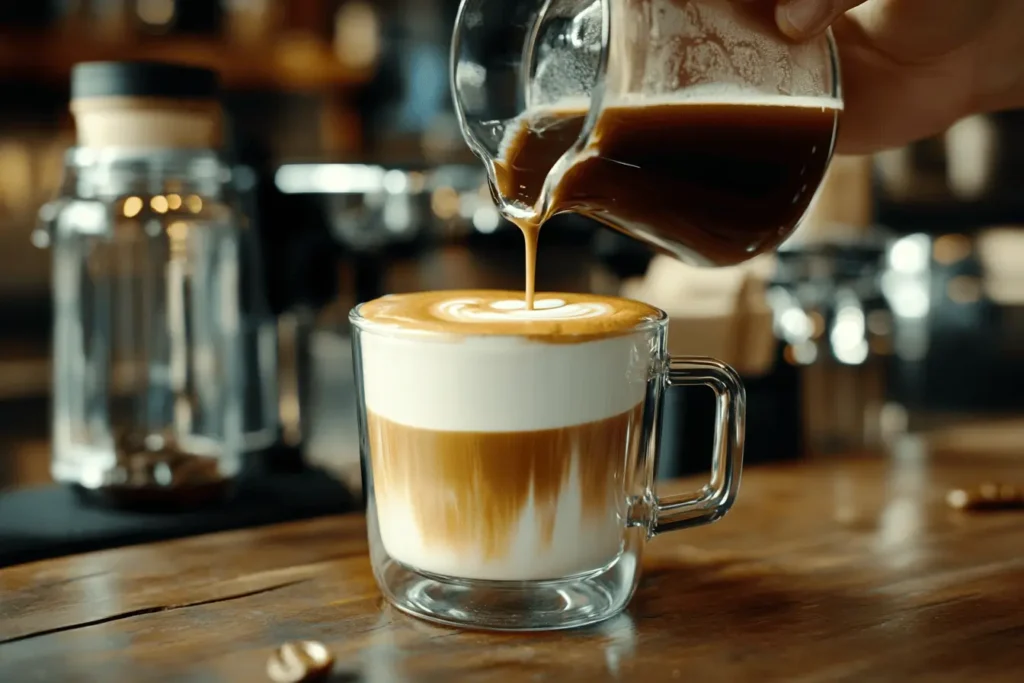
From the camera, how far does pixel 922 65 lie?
99 cm

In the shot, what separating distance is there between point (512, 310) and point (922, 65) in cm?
50

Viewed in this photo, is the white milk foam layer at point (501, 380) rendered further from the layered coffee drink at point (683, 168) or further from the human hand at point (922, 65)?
the human hand at point (922, 65)

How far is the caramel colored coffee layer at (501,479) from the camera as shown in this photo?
2.12ft

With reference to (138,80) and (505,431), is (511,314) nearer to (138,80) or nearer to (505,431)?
(505,431)

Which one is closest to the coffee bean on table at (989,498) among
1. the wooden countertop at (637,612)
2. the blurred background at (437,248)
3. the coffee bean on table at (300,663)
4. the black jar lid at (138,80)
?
the wooden countertop at (637,612)

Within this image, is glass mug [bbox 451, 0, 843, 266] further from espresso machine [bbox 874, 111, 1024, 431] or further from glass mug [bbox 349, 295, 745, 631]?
espresso machine [bbox 874, 111, 1024, 431]

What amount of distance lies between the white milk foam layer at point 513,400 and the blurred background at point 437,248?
40cm

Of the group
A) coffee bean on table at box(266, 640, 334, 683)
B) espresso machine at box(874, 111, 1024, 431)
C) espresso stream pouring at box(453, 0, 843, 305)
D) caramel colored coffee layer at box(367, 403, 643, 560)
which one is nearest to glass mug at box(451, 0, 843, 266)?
espresso stream pouring at box(453, 0, 843, 305)

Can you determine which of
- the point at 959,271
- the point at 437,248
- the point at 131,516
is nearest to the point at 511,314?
the point at 131,516

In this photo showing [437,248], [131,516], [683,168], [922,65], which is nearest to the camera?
[683,168]

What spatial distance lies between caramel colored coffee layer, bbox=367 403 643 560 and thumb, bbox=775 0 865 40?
0.82 ft

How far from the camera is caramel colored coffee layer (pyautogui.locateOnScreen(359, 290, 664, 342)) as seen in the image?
0.64 m

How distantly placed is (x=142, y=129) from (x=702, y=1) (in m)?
0.52

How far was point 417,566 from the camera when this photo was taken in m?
0.68
